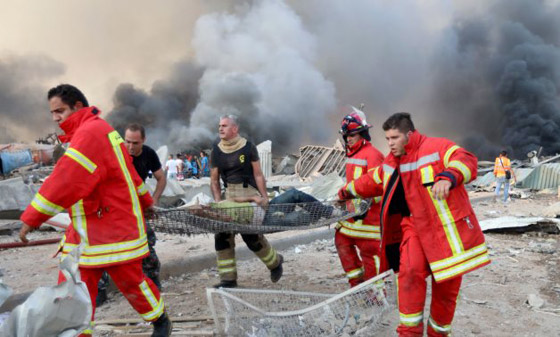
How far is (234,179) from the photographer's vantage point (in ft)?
14.4

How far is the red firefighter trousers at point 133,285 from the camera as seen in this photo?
8.73 feet

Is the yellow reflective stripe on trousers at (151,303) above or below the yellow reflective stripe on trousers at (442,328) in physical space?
above

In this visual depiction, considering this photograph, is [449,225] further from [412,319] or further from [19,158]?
[19,158]

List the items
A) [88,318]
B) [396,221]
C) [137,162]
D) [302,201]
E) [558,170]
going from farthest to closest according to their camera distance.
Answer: [558,170] < [137,162] < [302,201] < [396,221] < [88,318]

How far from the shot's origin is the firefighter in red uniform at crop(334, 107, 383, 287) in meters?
3.83

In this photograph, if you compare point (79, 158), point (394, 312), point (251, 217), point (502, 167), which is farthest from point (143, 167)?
point (502, 167)

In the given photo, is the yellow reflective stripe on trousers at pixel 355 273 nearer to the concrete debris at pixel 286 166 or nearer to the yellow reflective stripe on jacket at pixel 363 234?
the yellow reflective stripe on jacket at pixel 363 234

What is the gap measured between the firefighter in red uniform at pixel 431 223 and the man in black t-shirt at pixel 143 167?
94.7 inches

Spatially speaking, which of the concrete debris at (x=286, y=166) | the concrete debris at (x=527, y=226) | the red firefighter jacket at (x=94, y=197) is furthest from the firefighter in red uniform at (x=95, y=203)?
the concrete debris at (x=286, y=166)

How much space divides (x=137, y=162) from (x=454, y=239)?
9.94ft

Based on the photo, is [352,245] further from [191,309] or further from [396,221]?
[191,309]

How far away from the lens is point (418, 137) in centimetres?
281

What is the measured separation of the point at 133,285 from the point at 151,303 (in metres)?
0.17

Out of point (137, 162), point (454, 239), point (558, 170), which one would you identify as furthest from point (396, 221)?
point (558, 170)
